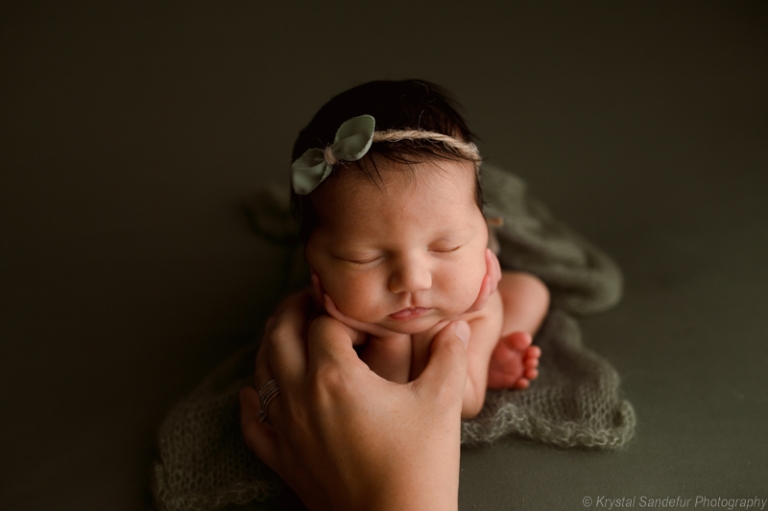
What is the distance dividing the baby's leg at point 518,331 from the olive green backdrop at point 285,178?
0.12 metres

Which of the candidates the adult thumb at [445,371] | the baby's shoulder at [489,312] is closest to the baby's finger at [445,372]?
the adult thumb at [445,371]

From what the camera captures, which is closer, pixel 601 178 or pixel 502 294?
pixel 502 294

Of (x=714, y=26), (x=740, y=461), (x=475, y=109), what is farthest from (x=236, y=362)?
(x=714, y=26)

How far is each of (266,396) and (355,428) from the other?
20 cm

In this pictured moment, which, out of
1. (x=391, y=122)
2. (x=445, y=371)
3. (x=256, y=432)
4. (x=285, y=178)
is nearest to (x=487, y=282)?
(x=445, y=371)

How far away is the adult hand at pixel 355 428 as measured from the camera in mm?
783

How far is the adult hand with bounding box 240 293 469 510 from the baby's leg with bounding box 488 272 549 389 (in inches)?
8.0

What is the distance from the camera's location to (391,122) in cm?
96

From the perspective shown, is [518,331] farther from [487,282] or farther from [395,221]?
[395,221]

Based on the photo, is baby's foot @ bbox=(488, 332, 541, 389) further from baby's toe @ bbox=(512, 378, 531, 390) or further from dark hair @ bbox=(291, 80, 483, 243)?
dark hair @ bbox=(291, 80, 483, 243)

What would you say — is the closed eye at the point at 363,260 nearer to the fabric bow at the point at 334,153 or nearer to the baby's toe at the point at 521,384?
Answer: the fabric bow at the point at 334,153

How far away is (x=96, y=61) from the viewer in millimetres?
1784

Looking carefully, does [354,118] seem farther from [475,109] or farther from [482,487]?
[475,109]

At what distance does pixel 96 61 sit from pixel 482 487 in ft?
5.03
